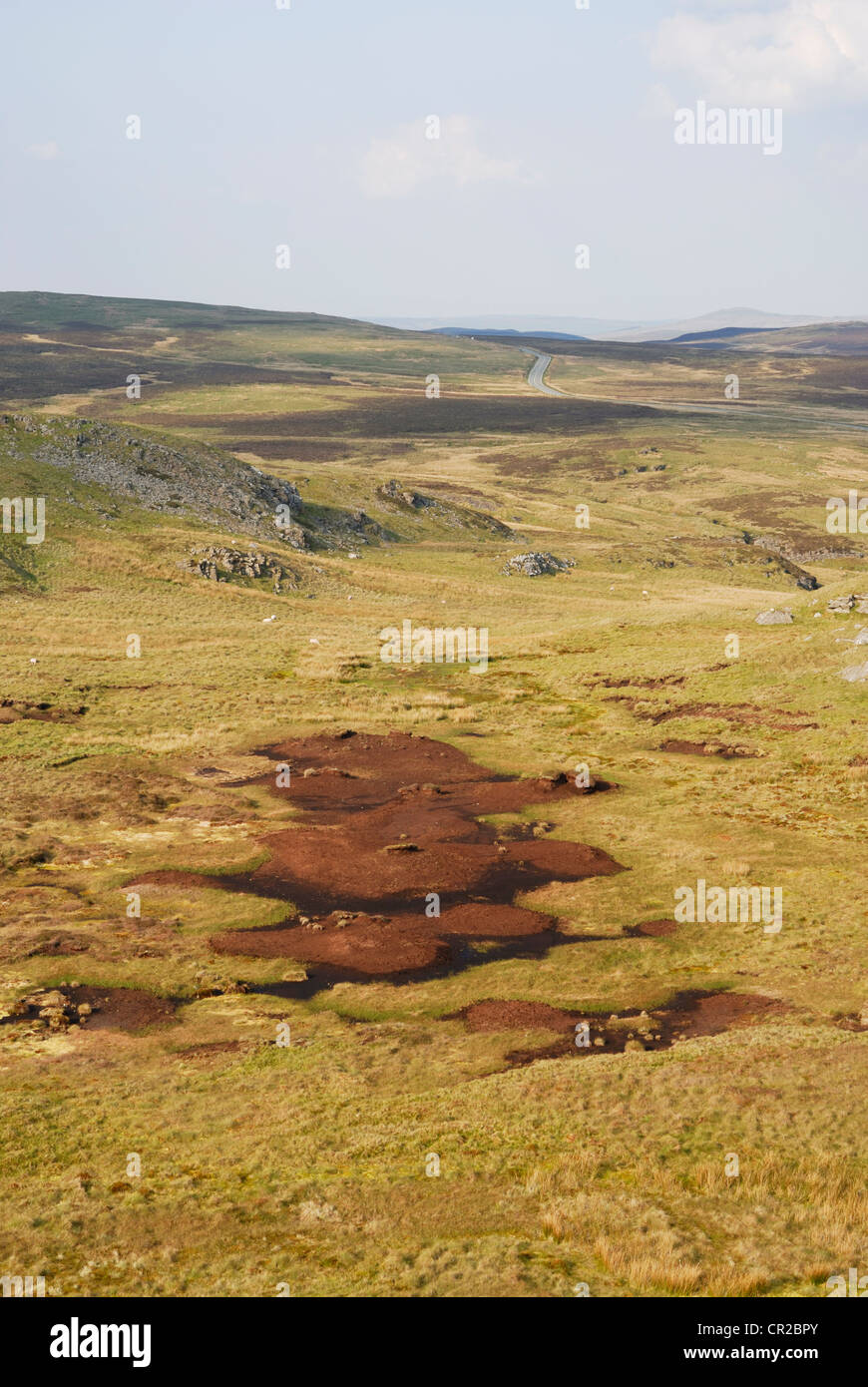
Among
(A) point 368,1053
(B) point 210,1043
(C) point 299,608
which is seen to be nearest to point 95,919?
(B) point 210,1043

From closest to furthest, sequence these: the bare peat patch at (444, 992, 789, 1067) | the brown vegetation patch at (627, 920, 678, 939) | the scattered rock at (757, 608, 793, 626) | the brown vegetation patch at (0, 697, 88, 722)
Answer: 1. the bare peat patch at (444, 992, 789, 1067)
2. the brown vegetation patch at (627, 920, 678, 939)
3. the brown vegetation patch at (0, 697, 88, 722)
4. the scattered rock at (757, 608, 793, 626)

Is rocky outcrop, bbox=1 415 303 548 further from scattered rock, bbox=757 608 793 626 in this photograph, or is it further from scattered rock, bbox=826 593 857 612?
scattered rock, bbox=826 593 857 612

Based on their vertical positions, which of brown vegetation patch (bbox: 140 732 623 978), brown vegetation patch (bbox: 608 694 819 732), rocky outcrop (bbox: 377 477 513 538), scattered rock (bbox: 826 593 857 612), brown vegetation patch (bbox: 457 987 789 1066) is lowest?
brown vegetation patch (bbox: 457 987 789 1066)

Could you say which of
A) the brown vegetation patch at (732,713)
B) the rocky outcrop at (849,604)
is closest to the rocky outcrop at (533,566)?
the rocky outcrop at (849,604)

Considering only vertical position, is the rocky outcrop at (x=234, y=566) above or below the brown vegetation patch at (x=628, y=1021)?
above

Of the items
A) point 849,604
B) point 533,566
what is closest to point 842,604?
point 849,604

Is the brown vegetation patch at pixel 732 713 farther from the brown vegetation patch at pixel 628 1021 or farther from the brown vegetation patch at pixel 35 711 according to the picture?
the brown vegetation patch at pixel 35 711

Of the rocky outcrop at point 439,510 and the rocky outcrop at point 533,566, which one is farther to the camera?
the rocky outcrop at point 439,510

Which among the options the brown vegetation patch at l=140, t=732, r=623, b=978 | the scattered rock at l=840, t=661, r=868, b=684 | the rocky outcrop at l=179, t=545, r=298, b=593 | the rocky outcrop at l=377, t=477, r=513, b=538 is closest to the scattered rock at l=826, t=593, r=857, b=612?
the scattered rock at l=840, t=661, r=868, b=684

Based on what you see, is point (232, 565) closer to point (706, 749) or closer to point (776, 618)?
point (776, 618)

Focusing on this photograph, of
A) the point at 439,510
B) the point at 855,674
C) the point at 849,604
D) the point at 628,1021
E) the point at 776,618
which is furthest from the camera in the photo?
the point at 439,510

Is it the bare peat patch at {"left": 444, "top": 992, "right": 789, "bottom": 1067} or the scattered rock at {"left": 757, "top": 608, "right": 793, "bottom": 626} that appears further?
the scattered rock at {"left": 757, "top": 608, "right": 793, "bottom": 626}

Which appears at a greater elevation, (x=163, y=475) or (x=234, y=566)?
(x=163, y=475)
